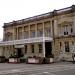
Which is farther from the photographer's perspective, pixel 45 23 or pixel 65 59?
pixel 45 23

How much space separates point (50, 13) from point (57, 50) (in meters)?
7.34

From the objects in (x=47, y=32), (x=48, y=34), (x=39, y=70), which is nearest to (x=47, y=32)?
(x=47, y=32)

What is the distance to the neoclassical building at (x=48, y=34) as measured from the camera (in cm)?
4438

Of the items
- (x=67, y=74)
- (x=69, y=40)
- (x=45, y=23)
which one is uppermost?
(x=45, y=23)

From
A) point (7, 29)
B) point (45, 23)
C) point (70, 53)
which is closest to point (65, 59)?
point (70, 53)

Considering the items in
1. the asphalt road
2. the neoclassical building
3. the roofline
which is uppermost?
the roofline

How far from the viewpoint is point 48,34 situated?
162 feet

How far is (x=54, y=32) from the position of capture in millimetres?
47125

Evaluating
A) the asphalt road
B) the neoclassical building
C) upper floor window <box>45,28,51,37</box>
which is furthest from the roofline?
the asphalt road

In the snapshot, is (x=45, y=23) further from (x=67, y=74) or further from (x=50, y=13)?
(x=67, y=74)

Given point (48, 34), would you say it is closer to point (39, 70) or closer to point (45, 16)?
point (45, 16)

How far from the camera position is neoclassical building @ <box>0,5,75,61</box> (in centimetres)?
4438

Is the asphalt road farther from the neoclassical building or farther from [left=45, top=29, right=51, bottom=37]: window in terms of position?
[left=45, top=29, right=51, bottom=37]: window

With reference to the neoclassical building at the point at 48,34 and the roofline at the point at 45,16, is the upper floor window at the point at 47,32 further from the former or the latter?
the roofline at the point at 45,16
